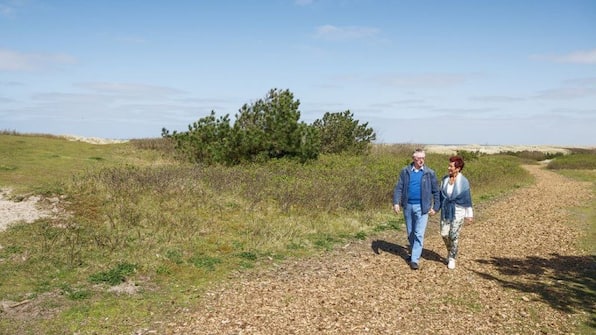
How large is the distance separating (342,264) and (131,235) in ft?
16.0

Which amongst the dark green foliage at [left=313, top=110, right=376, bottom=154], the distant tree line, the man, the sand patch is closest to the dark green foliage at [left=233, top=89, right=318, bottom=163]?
the distant tree line

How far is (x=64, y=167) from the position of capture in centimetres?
2012

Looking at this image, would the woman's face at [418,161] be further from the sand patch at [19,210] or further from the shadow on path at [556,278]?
the sand patch at [19,210]

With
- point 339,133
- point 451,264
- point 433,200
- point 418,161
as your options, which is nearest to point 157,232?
point 418,161

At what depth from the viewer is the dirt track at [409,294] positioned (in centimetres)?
648

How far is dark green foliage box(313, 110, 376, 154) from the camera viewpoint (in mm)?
28375

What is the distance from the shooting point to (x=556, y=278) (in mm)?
9000

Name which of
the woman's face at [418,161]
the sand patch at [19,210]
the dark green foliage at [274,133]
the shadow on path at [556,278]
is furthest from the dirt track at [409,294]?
the dark green foliage at [274,133]

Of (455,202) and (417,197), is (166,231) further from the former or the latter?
(455,202)

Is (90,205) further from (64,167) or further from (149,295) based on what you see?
(64,167)

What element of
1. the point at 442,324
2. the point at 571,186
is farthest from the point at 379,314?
the point at 571,186

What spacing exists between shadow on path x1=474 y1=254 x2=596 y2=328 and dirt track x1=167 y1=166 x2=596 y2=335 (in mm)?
20

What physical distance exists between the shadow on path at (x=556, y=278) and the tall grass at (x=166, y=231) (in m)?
4.06

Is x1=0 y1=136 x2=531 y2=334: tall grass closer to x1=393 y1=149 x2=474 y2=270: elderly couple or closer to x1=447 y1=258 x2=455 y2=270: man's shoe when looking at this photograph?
x1=393 y1=149 x2=474 y2=270: elderly couple
